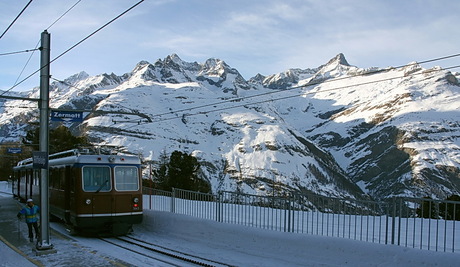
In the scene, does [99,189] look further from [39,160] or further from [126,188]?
[39,160]

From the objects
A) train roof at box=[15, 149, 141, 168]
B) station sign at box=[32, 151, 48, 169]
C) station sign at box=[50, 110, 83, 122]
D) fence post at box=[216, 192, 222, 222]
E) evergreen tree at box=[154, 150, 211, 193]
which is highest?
station sign at box=[50, 110, 83, 122]

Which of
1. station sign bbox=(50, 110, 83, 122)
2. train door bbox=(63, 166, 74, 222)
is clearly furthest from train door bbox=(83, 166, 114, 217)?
station sign bbox=(50, 110, 83, 122)

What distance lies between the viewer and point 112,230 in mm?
15953

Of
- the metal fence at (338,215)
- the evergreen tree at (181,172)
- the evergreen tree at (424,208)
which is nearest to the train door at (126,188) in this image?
the metal fence at (338,215)

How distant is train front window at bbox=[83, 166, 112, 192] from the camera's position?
16.0 metres

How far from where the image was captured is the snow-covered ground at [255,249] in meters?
9.03

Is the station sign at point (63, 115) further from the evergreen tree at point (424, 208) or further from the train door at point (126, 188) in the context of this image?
the evergreen tree at point (424, 208)

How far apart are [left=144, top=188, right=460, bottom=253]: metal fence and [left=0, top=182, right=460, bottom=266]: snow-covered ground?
501 millimetres

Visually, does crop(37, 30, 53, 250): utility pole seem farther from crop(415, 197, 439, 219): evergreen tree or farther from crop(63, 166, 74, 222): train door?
crop(415, 197, 439, 219): evergreen tree

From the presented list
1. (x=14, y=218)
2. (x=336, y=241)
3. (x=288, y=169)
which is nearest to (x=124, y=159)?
(x=14, y=218)

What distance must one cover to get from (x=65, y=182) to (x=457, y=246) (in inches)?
527

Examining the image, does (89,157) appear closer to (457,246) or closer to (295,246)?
(295,246)

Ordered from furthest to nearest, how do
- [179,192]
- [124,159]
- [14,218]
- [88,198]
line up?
[14,218] < [179,192] < [124,159] < [88,198]

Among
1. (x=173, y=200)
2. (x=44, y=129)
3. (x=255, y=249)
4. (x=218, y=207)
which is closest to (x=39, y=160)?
(x=44, y=129)
